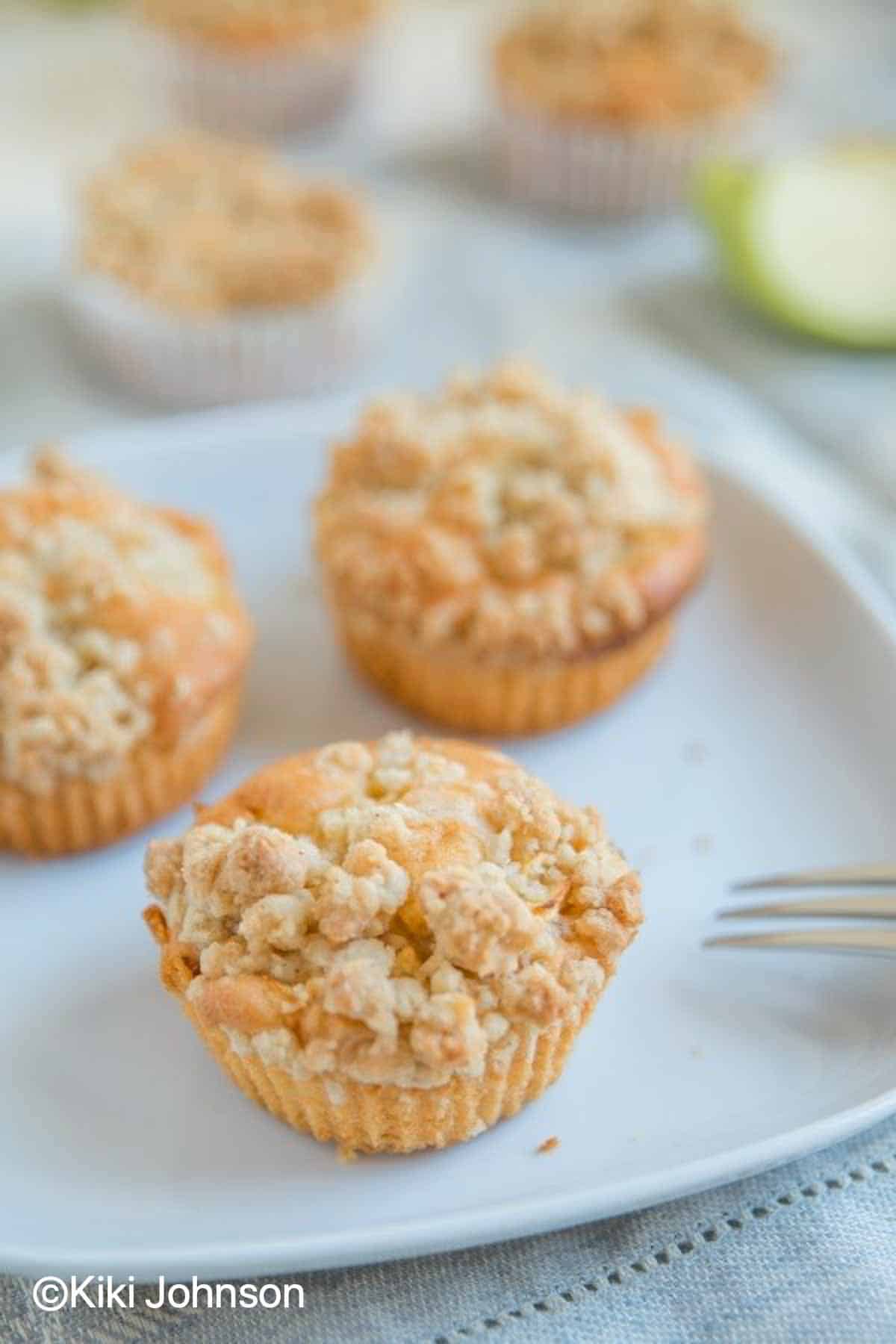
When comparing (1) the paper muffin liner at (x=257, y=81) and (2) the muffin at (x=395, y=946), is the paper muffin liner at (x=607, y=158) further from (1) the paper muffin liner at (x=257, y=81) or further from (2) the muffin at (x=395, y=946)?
(2) the muffin at (x=395, y=946)

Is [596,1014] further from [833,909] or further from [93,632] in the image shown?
[93,632]

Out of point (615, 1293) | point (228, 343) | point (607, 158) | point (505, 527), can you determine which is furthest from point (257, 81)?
point (615, 1293)

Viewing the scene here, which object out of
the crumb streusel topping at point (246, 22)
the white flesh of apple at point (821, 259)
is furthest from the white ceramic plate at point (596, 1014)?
the crumb streusel topping at point (246, 22)

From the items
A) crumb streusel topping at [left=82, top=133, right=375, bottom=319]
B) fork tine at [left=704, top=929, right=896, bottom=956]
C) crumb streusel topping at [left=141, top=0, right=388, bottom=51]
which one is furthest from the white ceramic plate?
crumb streusel topping at [left=141, top=0, right=388, bottom=51]

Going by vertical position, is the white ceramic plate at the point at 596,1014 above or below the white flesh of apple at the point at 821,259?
below

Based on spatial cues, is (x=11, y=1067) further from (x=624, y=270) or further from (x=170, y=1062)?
(x=624, y=270)

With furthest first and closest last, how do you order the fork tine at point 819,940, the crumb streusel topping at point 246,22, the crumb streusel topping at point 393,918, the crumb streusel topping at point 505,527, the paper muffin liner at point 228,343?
the crumb streusel topping at point 246,22, the paper muffin liner at point 228,343, the crumb streusel topping at point 505,527, the fork tine at point 819,940, the crumb streusel topping at point 393,918
